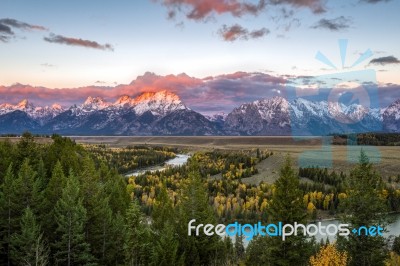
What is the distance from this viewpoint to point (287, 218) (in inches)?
1629

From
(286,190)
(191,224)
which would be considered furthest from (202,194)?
(286,190)

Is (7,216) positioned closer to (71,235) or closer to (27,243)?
(27,243)

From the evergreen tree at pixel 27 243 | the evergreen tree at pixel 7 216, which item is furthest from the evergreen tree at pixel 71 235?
the evergreen tree at pixel 7 216

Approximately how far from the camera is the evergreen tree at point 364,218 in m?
41.1

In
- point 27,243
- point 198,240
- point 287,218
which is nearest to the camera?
point 287,218

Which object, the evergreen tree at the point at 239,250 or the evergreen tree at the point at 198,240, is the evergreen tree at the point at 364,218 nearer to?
the evergreen tree at the point at 198,240

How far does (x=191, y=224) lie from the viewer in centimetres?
6019

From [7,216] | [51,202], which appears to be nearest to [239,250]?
[51,202]

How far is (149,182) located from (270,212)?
11175cm

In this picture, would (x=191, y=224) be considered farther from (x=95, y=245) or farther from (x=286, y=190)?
(x=286, y=190)

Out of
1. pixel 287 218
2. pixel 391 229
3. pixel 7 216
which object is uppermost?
pixel 287 218

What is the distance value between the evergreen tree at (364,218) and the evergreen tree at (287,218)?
482 cm

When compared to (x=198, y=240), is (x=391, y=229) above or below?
below

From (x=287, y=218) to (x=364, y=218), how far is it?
8106 millimetres
